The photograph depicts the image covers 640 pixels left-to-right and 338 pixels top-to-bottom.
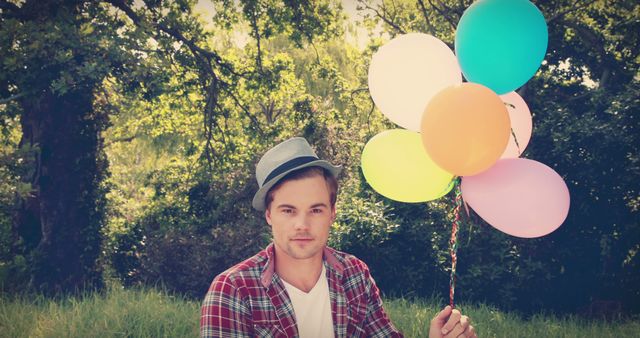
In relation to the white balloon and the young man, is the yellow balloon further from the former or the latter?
the young man

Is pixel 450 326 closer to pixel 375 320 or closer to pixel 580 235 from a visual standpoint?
pixel 375 320

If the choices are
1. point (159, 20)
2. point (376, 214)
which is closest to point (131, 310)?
point (376, 214)

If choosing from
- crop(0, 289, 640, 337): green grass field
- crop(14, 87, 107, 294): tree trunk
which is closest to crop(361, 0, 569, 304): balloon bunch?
crop(0, 289, 640, 337): green grass field

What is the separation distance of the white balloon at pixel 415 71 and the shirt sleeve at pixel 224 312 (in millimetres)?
1474

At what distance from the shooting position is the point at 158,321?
502 centimetres

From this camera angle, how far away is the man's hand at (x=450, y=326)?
2.23m

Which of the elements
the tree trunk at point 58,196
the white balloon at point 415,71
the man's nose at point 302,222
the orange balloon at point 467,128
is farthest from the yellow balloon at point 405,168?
the tree trunk at point 58,196

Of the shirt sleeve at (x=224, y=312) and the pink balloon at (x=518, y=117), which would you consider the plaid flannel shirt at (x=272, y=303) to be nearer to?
the shirt sleeve at (x=224, y=312)

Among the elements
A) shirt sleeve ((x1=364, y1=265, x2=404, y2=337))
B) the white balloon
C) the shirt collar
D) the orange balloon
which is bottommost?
shirt sleeve ((x1=364, y1=265, x2=404, y2=337))

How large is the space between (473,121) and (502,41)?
20.8 inches

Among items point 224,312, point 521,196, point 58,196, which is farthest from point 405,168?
point 58,196

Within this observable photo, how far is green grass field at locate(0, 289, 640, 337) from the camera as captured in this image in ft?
15.9

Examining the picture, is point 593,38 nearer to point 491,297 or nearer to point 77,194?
point 491,297

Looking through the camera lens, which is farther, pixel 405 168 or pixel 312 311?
pixel 405 168
